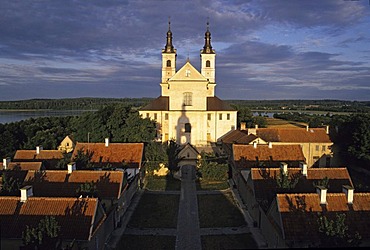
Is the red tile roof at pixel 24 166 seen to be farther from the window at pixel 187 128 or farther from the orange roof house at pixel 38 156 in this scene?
the window at pixel 187 128

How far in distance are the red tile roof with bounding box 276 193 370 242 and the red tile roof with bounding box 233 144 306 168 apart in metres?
9.22

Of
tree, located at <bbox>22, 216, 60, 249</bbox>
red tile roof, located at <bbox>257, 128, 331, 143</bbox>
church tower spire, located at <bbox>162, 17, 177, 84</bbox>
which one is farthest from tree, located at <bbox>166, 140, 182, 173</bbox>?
church tower spire, located at <bbox>162, 17, 177, 84</bbox>

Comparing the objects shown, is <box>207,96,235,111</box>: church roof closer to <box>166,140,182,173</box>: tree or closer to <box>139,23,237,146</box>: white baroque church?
<box>139,23,237,146</box>: white baroque church

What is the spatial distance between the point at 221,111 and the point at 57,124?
22.9 metres

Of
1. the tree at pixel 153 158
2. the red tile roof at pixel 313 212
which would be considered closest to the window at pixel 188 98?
the tree at pixel 153 158

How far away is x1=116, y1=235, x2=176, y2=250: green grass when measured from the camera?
43.3 feet

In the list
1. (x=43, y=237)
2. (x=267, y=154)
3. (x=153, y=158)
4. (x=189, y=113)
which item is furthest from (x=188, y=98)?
(x=43, y=237)

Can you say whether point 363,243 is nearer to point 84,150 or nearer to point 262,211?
point 262,211

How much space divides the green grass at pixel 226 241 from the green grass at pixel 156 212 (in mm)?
2199

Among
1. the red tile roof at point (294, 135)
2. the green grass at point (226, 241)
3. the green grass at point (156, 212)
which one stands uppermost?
the red tile roof at point (294, 135)

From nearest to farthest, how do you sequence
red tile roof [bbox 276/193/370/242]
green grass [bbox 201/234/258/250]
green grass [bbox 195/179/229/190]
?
red tile roof [bbox 276/193/370/242] < green grass [bbox 201/234/258/250] < green grass [bbox 195/179/229/190]

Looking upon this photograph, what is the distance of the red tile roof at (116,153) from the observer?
22.5 m

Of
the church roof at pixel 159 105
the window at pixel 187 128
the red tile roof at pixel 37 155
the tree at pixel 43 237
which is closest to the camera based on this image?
the tree at pixel 43 237

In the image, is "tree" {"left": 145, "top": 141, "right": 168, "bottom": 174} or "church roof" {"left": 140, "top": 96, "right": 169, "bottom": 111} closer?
"tree" {"left": 145, "top": 141, "right": 168, "bottom": 174}
